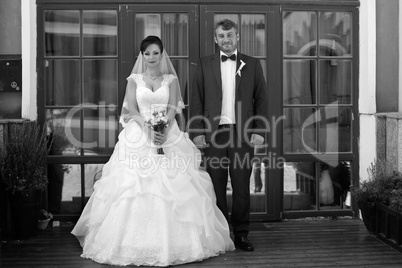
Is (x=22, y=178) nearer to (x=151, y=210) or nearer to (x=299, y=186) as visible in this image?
(x=151, y=210)

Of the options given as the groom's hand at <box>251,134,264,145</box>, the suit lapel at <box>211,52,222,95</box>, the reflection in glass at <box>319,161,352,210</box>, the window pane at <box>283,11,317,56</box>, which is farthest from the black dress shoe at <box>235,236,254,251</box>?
the window pane at <box>283,11,317,56</box>

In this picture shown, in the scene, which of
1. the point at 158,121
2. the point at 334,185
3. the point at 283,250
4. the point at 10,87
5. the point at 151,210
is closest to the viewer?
the point at 151,210

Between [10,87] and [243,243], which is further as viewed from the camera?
[10,87]

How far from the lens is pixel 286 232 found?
5.81 metres

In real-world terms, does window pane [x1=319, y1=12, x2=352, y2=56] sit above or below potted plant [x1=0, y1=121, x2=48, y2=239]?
above

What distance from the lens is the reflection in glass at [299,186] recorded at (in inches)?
248

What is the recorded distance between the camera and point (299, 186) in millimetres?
6316

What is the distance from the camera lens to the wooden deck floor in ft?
15.9

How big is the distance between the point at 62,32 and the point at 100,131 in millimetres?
1039

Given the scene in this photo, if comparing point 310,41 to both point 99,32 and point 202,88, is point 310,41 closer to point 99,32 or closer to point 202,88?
point 202,88

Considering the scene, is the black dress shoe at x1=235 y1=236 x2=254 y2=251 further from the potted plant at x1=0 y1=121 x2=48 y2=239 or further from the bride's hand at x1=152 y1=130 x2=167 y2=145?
the potted plant at x1=0 y1=121 x2=48 y2=239

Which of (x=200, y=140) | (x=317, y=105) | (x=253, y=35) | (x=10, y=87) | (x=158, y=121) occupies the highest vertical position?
(x=253, y=35)

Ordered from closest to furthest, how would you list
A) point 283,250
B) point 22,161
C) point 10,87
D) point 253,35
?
point 283,250, point 22,161, point 10,87, point 253,35

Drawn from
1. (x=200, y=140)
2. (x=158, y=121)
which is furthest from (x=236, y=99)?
(x=158, y=121)
